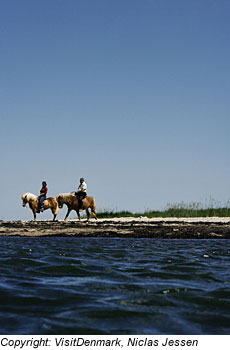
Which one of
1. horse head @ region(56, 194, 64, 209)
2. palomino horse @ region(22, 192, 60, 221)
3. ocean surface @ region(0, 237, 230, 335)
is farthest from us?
palomino horse @ region(22, 192, 60, 221)

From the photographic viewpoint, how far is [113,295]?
5887 mm

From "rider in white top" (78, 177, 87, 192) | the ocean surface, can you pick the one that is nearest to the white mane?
"rider in white top" (78, 177, 87, 192)

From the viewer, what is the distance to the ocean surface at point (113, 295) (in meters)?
→ 4.49

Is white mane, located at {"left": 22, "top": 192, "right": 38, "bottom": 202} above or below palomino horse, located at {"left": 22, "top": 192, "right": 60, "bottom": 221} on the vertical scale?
above

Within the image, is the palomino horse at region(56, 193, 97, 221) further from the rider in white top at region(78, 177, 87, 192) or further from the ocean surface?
Answer: the ocean surface

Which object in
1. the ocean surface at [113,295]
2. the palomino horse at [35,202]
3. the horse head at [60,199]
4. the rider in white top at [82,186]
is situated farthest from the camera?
the palomino horse at [35,202]

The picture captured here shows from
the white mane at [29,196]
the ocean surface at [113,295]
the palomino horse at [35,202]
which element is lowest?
the ocean surface at [113,295]

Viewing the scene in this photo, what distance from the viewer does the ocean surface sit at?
4.49m

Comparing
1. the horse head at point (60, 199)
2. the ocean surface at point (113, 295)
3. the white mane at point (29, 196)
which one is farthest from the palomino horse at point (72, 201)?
the ocean surface at point (113, 295)

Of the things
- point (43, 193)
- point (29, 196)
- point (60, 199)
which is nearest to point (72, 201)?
point (60, 199)

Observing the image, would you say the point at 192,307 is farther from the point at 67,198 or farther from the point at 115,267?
the point at 67,198

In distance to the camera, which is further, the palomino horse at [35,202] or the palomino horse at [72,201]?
the palomino horse at [35,202]

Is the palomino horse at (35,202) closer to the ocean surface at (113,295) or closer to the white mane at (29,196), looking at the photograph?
the white mane at (29,196)

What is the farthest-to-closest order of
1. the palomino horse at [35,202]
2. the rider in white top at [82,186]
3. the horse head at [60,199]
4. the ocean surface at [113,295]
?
the palomino horse at [35,202] → the horse head at [60,199] → the rider in white top at [82,186] → the ocean surface at [113,295]
